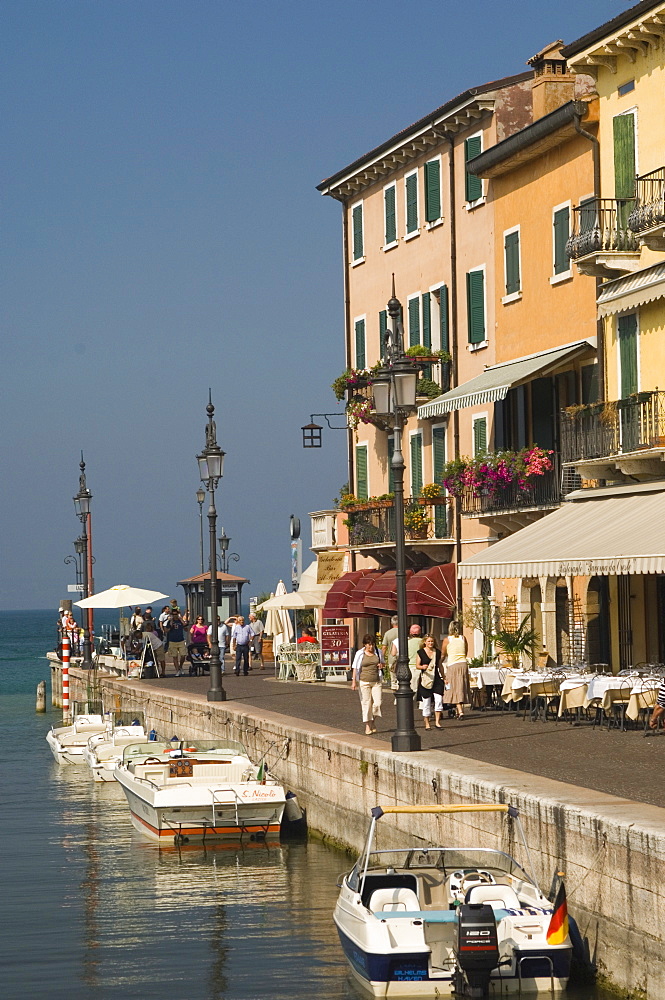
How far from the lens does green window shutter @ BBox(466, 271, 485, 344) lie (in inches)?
1441

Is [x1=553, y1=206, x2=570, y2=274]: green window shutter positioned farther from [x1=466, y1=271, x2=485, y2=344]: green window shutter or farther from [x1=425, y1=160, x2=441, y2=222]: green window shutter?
[x1=425, y1=160, x2=441, y2=222]: green window shutter

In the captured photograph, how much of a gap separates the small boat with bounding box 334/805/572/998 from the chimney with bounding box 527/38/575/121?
934 inches

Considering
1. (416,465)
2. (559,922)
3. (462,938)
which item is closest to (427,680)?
(559,922)

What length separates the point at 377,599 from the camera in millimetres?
38281

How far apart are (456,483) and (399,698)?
48.9 ft

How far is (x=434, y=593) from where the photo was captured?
3731 centimetres

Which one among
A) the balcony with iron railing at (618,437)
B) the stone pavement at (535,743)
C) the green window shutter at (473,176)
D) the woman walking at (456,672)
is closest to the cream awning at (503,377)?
the balcony with iron railing at (618,437)

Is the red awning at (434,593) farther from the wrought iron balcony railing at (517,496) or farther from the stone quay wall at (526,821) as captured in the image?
the stone quay wall at (526,821)

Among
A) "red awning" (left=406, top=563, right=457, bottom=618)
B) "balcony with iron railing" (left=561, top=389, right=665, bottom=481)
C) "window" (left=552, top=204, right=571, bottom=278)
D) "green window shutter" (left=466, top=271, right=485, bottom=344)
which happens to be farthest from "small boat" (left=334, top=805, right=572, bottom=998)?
"green window shutter" (left=466, top=271, right=485, bottom=344)

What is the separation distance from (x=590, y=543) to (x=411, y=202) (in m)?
18.7

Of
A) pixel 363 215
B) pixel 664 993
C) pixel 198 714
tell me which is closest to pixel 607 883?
pixel 664 993

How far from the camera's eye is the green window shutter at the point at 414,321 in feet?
133

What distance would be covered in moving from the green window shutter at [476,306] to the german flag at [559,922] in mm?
24314

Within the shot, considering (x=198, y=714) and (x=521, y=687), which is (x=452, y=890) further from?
(x=198, y=714)
